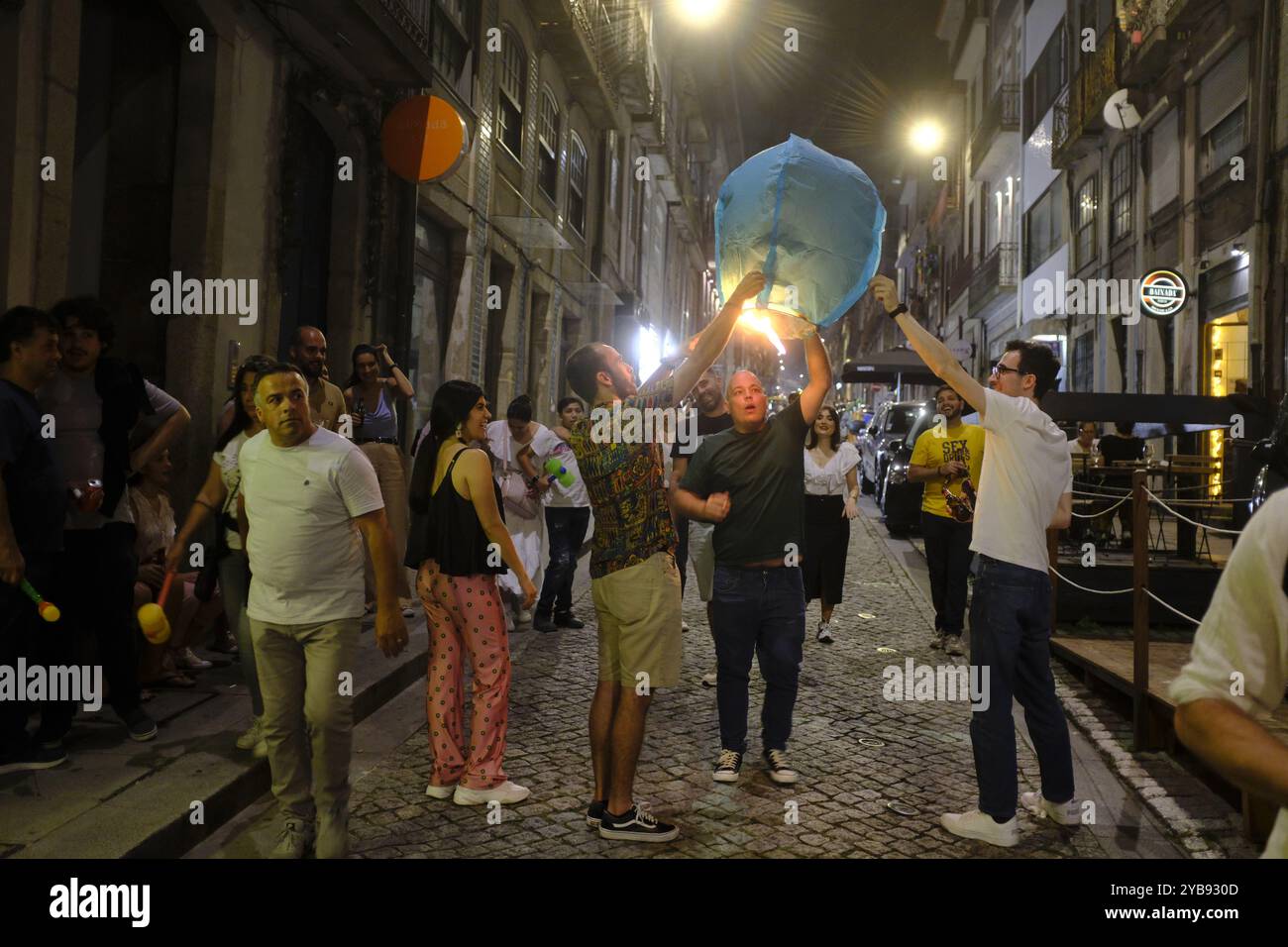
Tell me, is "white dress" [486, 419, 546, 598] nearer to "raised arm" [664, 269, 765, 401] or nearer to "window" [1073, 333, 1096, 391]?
"raised arm" [664, 269, 765, 401]

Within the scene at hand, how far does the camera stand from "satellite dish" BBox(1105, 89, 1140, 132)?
18.6 meters

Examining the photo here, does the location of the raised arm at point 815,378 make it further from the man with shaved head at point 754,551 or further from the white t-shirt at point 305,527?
the white t-shirt at point 305,527

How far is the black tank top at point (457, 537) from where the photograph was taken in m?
4.43

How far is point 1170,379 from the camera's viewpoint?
17578 mm

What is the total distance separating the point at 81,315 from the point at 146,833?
105 inches

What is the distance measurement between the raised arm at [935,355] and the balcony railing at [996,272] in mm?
27228

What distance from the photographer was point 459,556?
14.5 feet

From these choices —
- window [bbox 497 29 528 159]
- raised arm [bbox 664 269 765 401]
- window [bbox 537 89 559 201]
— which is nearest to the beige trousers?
raised arm [bbox 664 269 765 401]

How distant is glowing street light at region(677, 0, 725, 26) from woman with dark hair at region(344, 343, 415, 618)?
81.9 ft

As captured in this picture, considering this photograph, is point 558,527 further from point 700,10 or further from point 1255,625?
point 700,10

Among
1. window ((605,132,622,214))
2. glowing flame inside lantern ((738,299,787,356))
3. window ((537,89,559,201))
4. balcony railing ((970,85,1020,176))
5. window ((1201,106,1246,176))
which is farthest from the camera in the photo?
balcony railing ((970,85,1020,176))

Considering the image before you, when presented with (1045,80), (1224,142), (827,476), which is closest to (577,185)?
(1224,142)

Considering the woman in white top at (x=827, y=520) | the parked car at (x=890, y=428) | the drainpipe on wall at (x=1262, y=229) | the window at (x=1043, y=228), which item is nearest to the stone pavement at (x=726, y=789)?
the woman in white top at (x=827, y=520)
